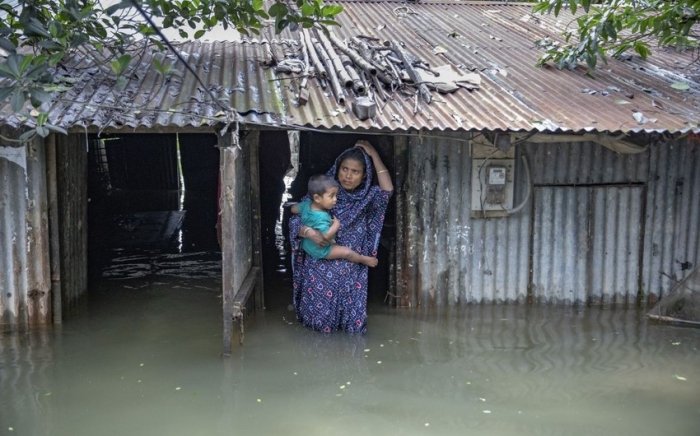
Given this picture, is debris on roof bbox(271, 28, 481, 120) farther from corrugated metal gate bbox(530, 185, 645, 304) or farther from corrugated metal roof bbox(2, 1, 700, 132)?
corrugated metal gate bbox(530, 185, 645, 304)

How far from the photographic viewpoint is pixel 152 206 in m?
13.7

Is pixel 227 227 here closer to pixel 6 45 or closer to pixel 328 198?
pixel 328 198

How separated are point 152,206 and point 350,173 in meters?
8.53

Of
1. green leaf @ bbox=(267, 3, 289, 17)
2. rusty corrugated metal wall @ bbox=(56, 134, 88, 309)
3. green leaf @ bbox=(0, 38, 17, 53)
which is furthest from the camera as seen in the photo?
rusty corrugated metal wall @ bbox=(56, 134, 88, 309)

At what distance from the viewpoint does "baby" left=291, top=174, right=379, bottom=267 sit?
5977 millimetres

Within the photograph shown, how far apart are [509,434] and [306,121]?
2.89m

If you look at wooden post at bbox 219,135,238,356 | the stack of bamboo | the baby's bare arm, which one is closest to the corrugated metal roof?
the stack of bamboo

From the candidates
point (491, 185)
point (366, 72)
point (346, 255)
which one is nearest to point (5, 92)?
point (346, 255)

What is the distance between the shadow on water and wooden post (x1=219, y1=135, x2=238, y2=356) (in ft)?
1.35

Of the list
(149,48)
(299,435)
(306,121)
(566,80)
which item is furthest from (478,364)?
A: (149,48)

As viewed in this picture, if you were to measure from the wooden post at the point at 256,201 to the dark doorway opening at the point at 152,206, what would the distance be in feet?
4.38

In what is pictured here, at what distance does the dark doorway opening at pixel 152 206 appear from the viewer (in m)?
9.32

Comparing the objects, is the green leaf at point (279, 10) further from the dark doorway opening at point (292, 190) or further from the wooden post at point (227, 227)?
the dark doorway opening at point (292, 190)

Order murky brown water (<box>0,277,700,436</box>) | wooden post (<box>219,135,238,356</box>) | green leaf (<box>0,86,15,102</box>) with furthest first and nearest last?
wooden post (<box>219,135,238,356</box>) → murky brown water (<box>0,277,700,436</box>) → green leaf (<box>0,86,15,102</box>)
